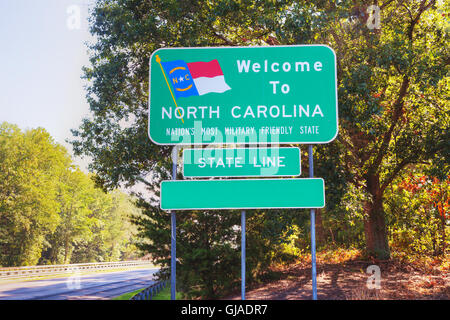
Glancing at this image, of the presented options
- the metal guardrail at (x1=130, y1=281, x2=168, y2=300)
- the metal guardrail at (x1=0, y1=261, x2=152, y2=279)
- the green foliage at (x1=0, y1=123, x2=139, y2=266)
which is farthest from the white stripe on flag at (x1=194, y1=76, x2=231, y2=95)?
the green foliage at (x1=0, y1=123, x2=139, y2=266)

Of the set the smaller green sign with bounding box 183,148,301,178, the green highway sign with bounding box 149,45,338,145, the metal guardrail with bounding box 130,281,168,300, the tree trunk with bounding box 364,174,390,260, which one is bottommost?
the metal guardrail with bounding box 130,281,168,300

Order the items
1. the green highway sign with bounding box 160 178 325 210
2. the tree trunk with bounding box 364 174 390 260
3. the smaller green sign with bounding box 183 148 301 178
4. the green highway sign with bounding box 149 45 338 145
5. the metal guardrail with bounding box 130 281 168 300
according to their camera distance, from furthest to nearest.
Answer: the metal guardrail with bounding box 130 281 168 300 → the tree trunk with bounding box 364 174 390 260 → the green highway sign with bounding box 149 45 338 145 → the smaller green sign with bounding box 183 148 301 178 → the green highway sign with bounding box 160 178 325 210

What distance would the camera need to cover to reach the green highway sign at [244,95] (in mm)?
7707

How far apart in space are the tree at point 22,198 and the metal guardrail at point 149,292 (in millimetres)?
26468

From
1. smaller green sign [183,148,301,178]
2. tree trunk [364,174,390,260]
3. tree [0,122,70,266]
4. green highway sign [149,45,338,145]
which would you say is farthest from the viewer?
tree [0,122,70,266]

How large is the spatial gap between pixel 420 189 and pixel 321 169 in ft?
25.4

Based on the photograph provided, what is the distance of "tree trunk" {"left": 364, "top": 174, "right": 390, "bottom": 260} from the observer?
1498 cm

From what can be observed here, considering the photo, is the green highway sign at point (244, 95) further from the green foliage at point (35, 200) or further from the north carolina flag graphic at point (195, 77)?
the green foliage at point (35, 200)

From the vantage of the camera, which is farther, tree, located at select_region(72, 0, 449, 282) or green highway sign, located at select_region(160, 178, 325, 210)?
tree, located at select_region(72, 0, 449, 282)

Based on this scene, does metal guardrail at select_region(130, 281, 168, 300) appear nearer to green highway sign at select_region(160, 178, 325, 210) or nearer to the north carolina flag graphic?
green highway sign at select_region(160, 178, 325, 210)

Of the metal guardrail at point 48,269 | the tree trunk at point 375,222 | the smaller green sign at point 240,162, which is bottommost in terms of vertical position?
the metal guardrail at point 48,269

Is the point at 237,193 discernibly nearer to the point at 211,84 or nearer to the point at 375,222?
the point at 211,84

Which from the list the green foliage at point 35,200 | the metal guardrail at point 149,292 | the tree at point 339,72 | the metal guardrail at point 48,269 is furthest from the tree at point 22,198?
the tree at point 339,72

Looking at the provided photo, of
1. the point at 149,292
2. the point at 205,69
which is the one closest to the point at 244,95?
the point at 205,69
